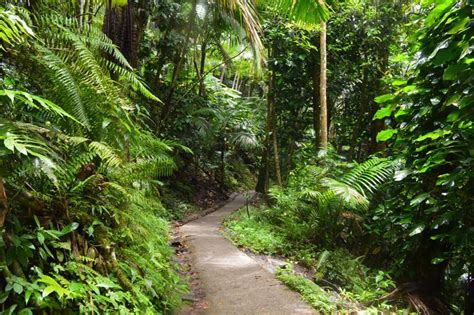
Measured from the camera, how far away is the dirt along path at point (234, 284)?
388 centimetres

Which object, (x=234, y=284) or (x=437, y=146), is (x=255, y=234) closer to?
(x=234, y=284)

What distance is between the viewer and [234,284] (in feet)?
15.2

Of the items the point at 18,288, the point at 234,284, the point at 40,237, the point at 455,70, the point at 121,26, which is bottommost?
the point at 234,284

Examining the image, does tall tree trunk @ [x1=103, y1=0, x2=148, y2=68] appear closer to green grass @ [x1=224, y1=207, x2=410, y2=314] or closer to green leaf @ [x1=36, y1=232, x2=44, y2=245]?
green leaf @ [x1=36, y1=232, x2=44, y2=245]

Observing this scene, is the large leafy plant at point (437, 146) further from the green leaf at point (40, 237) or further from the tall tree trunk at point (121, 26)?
the tall tree trunk at point (121, 26)

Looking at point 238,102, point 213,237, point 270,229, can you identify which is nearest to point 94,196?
point 213,237

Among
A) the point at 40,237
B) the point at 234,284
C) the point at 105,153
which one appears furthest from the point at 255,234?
the point at 40,237

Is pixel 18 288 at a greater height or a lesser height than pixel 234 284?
greater

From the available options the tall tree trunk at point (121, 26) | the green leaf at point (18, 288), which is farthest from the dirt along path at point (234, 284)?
the tall tree trunk at point (121, 26)

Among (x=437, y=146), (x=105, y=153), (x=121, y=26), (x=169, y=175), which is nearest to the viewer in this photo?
(x=105, y=153)

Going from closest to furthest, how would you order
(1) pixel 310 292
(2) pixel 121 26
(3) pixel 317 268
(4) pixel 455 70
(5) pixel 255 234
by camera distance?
(4) pixel 455 70 → (1) pixel 310 292 → (2) pixel 121 26 → (3) pixel 317 268 → (5) pixel 255 234

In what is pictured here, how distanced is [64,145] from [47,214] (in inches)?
21.7

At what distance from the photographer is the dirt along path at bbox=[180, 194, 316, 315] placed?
3.88 m

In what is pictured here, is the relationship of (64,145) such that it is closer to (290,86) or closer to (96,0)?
(96,0)
